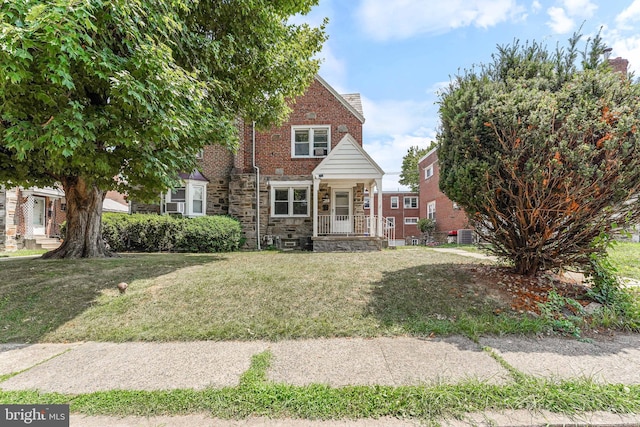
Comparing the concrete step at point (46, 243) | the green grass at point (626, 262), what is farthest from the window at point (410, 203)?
the concrete step at point (46, 243)

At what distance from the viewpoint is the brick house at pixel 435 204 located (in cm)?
2067

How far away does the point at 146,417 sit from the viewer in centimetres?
229

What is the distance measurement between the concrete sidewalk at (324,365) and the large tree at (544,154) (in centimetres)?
167

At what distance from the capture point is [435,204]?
24.2 metres

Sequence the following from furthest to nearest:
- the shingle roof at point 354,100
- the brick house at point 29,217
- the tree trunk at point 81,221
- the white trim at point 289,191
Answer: the shingle roof at point 354,100
the brick house at point 29,217
the white trim at point 289,191
the tree trunk at point 81,221

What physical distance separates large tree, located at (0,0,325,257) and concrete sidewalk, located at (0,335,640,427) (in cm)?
337

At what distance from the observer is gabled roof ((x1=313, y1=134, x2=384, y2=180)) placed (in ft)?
41.5

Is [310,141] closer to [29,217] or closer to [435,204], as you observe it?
[435,204]

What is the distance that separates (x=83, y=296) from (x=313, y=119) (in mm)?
11596

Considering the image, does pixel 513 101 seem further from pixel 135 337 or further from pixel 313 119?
pixel 313 119

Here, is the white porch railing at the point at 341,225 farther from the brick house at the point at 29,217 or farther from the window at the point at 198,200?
the brick house at the point at 29,217

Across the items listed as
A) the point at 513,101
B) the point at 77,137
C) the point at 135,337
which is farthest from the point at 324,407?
the point at 77,137

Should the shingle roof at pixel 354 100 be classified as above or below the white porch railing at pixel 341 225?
above

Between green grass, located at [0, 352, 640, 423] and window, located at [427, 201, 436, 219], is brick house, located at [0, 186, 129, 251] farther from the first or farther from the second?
window, located at [427, 201, 436, 219]
